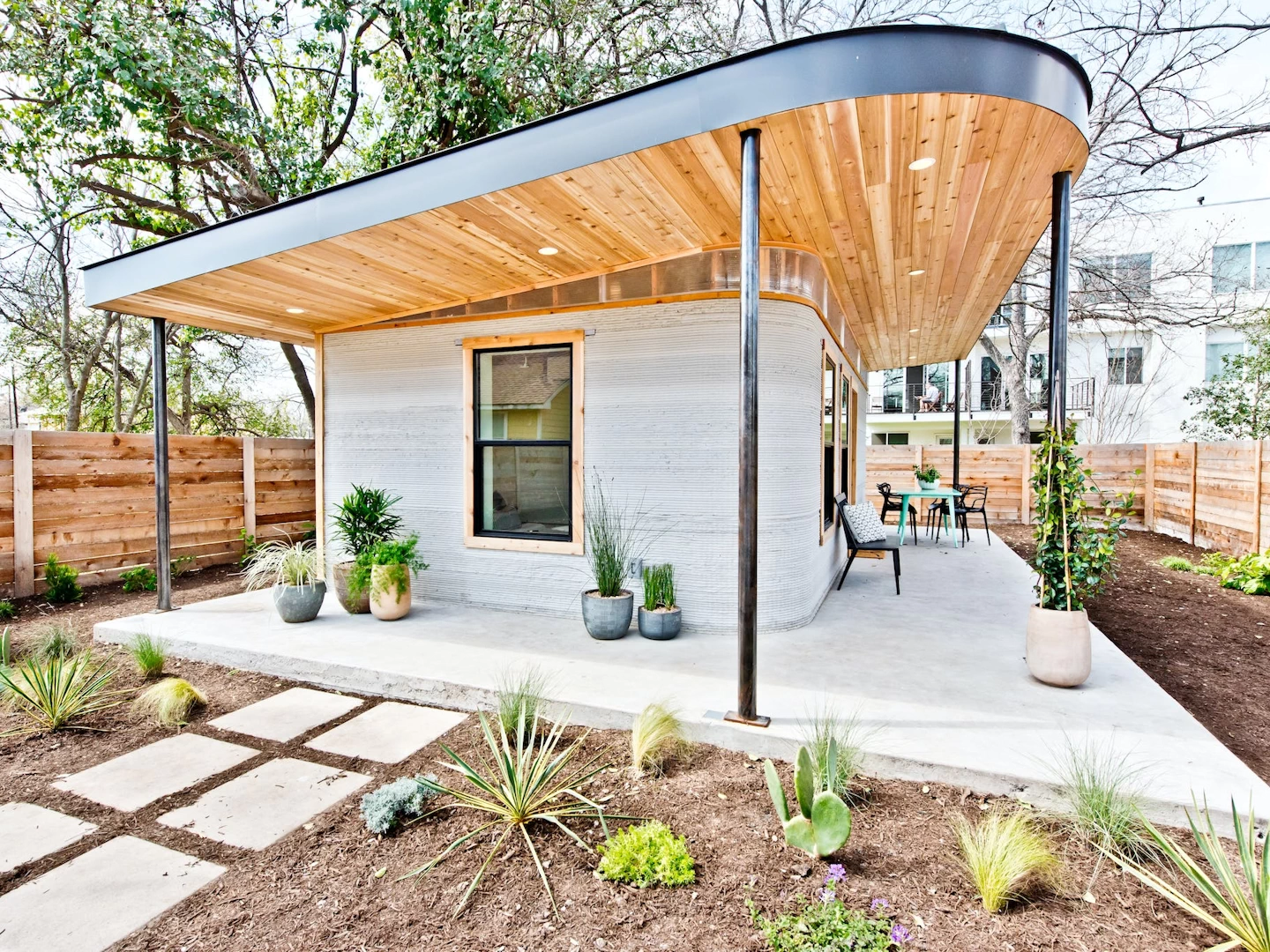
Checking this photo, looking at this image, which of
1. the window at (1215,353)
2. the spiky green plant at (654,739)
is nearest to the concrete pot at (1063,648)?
the spiky green plant at (654,739)

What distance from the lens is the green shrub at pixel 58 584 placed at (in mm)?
5199

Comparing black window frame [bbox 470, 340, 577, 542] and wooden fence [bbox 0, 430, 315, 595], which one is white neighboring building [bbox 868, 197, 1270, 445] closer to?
black window frame [bbox 470, 340, 577, 542]

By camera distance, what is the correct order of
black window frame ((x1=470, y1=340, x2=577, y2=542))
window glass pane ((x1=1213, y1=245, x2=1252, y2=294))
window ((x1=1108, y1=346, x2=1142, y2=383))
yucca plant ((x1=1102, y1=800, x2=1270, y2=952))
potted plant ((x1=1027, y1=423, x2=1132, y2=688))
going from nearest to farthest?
yucca plant ((x1=1102, y1=800, x2=1270, y2=952)) < potted plant ((x1=1027, y1=423, x2=1132, y2=688)) < black window frame ((x1=470, y1=340, x2=577, y2=542)) < window glass pane ((x1=1213, y1=245, x2=1252, y2=294)) < window ((x1=1108, y1=346, x2=1142, y2=383))

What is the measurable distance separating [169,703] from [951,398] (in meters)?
17.9

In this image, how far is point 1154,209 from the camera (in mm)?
11922

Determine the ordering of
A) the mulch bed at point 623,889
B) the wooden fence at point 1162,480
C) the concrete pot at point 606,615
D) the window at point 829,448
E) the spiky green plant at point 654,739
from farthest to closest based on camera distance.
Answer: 1. the wooden fence at point 1162,480
2. the window at point 829,448
3. the concrete pot at point 606,615
4. the spiky green plant at point 654,739
5. the mulch bed at point 623,889

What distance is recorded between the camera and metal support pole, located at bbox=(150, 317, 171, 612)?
14.5 ft

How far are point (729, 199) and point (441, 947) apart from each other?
3.06 meters

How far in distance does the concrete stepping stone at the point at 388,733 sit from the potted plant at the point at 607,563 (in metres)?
1.05

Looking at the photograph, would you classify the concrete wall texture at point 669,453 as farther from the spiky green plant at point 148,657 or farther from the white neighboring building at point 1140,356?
the white neighboring building at point 1140,356

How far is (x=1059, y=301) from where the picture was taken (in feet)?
9.64

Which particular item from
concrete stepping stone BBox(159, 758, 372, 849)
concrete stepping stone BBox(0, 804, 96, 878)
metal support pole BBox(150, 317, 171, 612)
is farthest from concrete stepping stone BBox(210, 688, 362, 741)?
metal support pole BBox(150, 317, 171, 612)

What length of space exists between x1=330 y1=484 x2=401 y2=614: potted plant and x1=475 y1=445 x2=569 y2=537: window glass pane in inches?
27.2

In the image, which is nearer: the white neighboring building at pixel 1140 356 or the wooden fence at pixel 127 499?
the wooden fence at pixel 127 499
